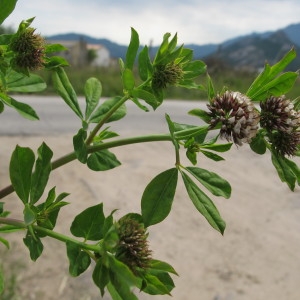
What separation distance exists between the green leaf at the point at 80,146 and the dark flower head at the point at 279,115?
→ 0.72 feet

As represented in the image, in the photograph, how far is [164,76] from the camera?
0.64 metres

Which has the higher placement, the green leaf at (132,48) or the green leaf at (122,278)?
the green leaf at (132,48)

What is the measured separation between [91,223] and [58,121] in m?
6.31

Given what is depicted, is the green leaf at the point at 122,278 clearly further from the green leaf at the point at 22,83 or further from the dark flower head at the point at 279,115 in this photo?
the green leaf at the point at 22,83

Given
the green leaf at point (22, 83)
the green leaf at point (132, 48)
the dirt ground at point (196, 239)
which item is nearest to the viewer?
the green leaf at point (132, 48)

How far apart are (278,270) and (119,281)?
2966 mm

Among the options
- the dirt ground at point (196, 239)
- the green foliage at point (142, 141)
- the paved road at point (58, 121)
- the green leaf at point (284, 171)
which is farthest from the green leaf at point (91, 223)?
the paved road at point (58, 121)

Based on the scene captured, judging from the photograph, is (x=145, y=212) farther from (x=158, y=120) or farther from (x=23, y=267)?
(x=158, y=120)

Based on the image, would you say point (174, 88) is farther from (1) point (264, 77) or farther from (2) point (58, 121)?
(1) point (264, 77)

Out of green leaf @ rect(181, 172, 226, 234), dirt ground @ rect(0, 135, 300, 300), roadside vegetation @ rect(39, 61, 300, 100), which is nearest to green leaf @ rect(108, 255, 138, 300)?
green leaf @ rect(181, 172, 226, 234)

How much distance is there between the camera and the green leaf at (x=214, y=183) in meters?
0.60

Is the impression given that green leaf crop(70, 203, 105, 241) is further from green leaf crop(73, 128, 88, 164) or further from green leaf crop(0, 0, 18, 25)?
green leaf crop(0, 0, 18, 25)

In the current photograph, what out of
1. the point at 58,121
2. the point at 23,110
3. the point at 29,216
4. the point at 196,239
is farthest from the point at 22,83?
the point at 58,121

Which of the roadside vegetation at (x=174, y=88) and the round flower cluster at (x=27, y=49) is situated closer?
the round flower cluster at (x=27, y=49)
